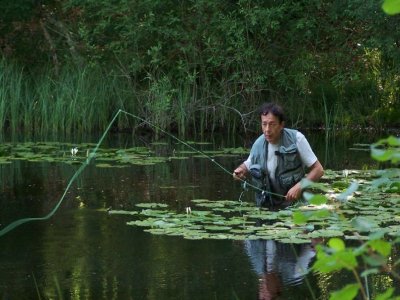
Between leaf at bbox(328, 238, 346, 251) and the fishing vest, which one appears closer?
leaf at bbox(328, 238, 346, 251)

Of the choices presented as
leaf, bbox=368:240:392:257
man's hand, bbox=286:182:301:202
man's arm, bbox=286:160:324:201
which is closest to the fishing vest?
man's arm, bbox=286:160:324:201

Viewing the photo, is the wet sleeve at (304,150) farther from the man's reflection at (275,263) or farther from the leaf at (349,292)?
the leaf at (349,292)

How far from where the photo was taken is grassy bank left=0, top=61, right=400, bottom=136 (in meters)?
19.1

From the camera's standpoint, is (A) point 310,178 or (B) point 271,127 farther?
(B) point 271,127

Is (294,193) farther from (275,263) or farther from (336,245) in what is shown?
(336,245)

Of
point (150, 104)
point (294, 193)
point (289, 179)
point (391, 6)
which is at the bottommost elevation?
point (294, 193)

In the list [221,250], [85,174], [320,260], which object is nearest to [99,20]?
[85,174]

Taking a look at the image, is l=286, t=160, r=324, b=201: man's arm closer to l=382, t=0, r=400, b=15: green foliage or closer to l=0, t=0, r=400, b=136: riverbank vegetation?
l=382, t=0, r=400, b=15: green foliage

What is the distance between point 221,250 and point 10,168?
592cm

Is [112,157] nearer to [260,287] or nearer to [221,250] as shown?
[221,250]

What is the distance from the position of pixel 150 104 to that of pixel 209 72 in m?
1.60

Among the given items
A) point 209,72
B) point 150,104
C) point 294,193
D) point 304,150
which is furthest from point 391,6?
point 209,72

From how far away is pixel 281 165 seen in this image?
989 centimetres

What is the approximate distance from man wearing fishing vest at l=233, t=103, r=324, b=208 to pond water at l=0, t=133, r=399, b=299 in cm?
83
